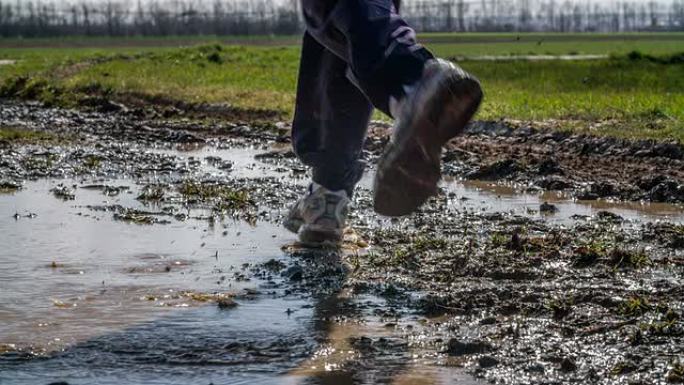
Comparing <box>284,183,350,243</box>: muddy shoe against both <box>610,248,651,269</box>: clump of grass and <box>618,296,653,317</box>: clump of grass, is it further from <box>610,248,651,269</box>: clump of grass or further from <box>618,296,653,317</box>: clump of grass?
<box>618,296,653,317</box>: clump of grass

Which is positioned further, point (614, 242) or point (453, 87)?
point (614, 242)

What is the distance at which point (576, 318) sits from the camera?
3.55 meters

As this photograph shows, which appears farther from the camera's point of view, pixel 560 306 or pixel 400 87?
pixel 400 87

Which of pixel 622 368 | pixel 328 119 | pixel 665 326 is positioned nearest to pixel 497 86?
pixel 328 119

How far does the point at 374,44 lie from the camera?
13.1 ft

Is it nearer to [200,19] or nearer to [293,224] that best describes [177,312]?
[293,224]

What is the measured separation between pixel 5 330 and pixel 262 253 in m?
1.49

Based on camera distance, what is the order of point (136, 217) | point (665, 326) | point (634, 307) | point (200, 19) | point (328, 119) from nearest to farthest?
1. point (665, 326)
2. point (634, 307)
3. point (328, 119)
4. point (136, 217)
5. point (200, 19)

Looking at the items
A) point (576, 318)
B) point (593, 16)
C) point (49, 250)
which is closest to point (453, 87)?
point (576, 318)

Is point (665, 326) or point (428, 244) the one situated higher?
point (665, 326)

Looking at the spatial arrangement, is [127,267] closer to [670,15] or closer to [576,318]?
[576,318]

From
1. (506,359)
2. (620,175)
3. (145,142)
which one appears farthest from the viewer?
(145,142)

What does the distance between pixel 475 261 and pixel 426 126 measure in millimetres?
949

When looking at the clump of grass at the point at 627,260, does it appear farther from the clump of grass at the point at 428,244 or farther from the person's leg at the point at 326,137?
the person's leg at the point at 326,137
